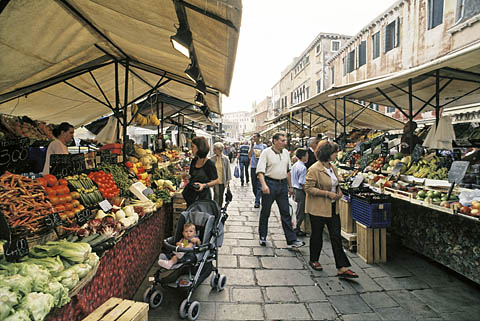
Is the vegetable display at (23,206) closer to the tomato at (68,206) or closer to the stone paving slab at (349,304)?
the tomato at (68,206)

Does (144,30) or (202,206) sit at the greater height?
(144,30)

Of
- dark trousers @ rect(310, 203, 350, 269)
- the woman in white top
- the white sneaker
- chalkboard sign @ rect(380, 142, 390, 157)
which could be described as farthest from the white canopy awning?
chalkboard sign @ rect(380, 142, 390, 157)

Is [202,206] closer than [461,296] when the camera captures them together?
No

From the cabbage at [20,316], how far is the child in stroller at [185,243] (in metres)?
1.70

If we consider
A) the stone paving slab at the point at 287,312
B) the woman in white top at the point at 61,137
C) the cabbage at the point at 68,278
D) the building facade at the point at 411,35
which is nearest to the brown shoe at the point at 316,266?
the stone paving slab at the point at 287,312

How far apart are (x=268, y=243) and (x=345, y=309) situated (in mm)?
2272

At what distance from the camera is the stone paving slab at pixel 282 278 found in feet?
12.4

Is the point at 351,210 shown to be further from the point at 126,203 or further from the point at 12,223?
the point at 12,223

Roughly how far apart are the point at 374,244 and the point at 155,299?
11.2 feet

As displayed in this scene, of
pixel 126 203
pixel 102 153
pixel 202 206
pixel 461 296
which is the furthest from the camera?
pixel 102 153

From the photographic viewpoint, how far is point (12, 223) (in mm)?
2035

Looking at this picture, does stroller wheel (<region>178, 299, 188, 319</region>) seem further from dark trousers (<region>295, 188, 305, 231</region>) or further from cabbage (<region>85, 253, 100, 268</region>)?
dark trousers (<region>295, 188, 305, 231</region>)

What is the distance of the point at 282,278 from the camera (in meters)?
3.92

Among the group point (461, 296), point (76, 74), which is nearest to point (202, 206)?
point (461, 296)
